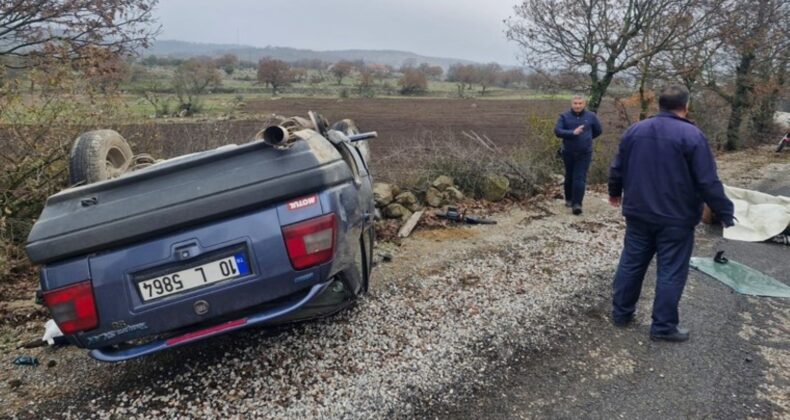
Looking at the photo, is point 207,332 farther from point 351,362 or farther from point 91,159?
point 91,159

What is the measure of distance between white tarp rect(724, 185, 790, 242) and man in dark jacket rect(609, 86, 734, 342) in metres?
3.26

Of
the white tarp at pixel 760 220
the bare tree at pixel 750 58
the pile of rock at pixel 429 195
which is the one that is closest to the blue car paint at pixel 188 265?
the pile of rock at pixel 429 195

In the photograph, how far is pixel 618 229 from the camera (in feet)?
21.0

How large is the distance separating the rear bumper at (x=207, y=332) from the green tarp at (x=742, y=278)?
13.4 feet

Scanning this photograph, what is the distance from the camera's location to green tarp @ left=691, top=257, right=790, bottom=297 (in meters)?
4.43

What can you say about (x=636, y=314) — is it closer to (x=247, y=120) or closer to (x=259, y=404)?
(x=259, y=404)

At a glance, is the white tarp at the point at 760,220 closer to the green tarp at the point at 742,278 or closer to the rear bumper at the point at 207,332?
the green tarp at the point at 742,278

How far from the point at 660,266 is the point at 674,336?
0.52 metres

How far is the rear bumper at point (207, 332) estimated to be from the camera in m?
2.54

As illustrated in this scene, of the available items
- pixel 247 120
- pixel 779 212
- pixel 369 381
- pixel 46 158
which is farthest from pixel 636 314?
pixel 247 120

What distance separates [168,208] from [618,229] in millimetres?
5739

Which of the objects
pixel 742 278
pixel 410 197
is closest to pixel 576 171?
pixel 410 197

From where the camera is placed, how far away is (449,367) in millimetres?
3100

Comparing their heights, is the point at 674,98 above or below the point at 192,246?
above
